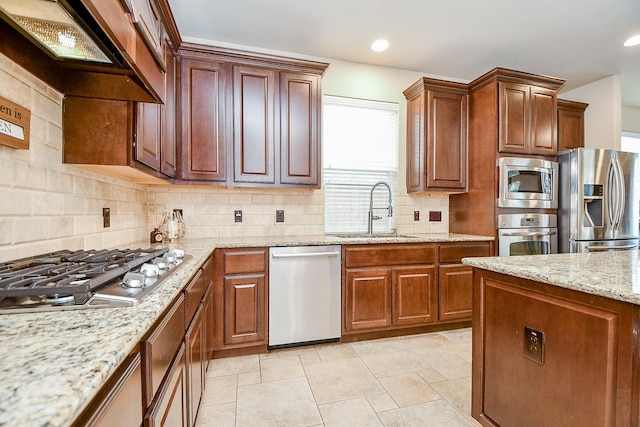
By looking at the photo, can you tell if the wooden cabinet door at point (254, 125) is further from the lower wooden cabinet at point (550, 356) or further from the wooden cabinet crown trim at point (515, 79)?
the wooden cabinet crown trim at point (515, 79)

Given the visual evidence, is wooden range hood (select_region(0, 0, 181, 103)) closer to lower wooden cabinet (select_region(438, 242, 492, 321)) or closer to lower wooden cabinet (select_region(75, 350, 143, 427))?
lower wooden cabinet (select_region(75, 350, 143, 427))

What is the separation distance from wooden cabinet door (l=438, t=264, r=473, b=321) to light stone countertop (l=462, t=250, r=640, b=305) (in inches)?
45.5

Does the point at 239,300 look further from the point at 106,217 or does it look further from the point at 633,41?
the point at 633,41

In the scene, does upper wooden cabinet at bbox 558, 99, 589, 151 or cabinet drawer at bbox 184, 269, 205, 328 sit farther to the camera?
upper wooden cabinet at bbox 558, 99, 589, 151

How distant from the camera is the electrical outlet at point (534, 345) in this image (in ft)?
4.00

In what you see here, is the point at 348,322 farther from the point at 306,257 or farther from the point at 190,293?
the point at 190,293

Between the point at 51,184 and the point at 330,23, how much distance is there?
7.45ft

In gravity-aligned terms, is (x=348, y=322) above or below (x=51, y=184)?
below

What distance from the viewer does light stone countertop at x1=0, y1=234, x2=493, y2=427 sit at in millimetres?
384

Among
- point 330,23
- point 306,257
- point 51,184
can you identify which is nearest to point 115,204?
point 51,184

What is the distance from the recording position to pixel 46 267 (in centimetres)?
98

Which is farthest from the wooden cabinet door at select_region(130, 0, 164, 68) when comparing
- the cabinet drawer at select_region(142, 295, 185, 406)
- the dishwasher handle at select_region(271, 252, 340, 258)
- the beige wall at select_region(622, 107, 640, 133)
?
the beige wall at select_region(622, 107, 640, 133)

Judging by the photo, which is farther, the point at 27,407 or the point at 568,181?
the point at 568,181

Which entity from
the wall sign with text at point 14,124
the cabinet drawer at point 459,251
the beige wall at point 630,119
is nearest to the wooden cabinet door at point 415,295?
the cabinet drawer at point 459,251
